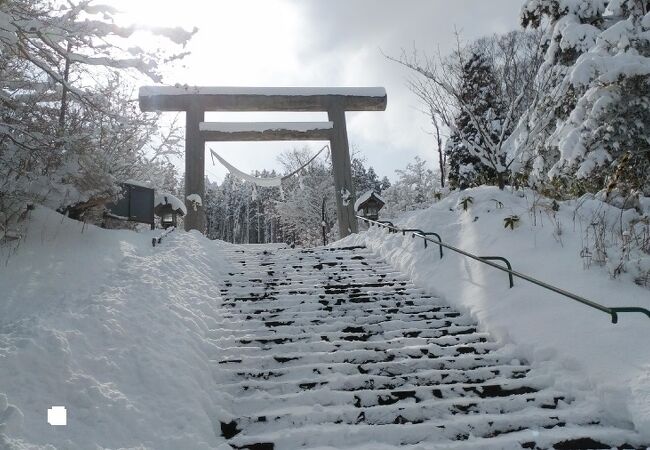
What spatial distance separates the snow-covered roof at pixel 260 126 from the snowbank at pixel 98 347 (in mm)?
6512

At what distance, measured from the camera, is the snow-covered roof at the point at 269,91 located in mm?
12133

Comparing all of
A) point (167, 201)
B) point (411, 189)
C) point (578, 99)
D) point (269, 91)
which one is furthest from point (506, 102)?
point (411, 189)

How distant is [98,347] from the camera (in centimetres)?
377

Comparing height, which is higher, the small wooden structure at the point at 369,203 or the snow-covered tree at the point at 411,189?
the snow-covered tree at the point at 411,189

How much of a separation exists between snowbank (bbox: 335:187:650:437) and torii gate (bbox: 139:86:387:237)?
179 inches

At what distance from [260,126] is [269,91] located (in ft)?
3.48

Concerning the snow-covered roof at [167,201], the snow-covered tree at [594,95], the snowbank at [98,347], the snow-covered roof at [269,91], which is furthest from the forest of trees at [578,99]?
the snow-covered roof at [167,201]

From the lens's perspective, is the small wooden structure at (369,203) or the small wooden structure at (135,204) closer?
the small wooden structure at (135,204)

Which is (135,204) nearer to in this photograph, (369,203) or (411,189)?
(369,203)

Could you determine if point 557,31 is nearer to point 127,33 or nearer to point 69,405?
point 127,33

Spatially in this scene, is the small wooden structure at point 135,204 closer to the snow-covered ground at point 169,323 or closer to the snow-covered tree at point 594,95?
the snow-covered ground at point 169,323

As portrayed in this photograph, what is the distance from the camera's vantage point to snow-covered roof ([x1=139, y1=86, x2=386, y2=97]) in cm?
1213

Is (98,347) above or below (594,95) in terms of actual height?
below

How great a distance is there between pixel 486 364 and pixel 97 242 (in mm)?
5804
